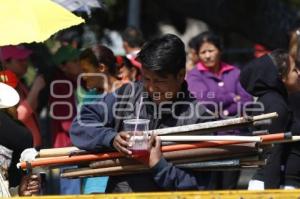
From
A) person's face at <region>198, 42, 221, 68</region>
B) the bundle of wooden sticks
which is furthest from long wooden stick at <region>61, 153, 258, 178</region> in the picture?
person's face at <region>198, 42, 221, 68</region>

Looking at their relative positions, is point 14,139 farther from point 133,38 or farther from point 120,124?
point 133,38

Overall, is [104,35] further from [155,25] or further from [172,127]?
[172,127]

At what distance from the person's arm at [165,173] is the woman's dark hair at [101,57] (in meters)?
3.12

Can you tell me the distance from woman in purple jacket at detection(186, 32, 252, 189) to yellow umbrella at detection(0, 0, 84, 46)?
296 centimetres

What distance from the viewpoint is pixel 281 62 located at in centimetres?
679

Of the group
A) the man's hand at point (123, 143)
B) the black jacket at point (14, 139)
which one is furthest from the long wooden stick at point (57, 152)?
the black jacket at point (14, 139)

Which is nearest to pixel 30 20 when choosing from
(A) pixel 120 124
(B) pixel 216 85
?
(A) pixel 120 124

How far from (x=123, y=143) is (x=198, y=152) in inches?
15.7

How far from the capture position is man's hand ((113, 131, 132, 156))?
15.4ft

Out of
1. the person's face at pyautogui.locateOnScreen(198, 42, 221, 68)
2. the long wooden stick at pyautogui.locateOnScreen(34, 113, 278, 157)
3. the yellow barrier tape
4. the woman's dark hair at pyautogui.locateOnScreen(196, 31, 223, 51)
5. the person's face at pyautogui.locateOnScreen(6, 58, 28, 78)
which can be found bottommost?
the yellow barrier tape

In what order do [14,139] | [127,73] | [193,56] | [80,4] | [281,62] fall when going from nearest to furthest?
[14,139] < [281,62] < [80,4] < [127,73] < [193,56]

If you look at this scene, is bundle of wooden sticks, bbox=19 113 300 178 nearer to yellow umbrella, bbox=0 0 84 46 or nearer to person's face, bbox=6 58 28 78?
yellow umbrella, bbox=0 0 84 46

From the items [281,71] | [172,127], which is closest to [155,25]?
[281,71]

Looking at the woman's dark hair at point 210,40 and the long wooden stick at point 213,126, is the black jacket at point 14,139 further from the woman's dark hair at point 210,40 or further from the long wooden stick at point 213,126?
the woman's dark hair at point 210,40
